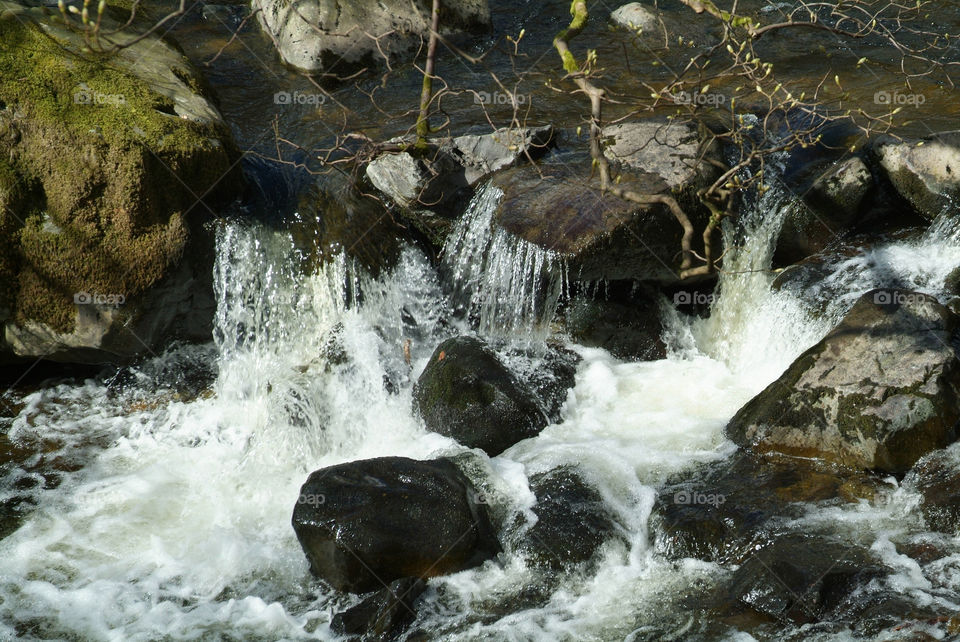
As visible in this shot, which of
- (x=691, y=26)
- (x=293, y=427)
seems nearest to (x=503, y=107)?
(x=691, y=26)

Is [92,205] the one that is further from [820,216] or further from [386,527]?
[820,216]

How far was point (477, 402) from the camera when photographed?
6062mm

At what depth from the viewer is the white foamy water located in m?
4.75

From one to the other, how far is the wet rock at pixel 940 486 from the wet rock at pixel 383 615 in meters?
2.76

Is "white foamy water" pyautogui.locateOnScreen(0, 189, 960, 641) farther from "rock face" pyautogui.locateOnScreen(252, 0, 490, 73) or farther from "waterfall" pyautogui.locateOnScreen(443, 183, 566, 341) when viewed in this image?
"rock face" pyautogui.locateOnScreen(252, 0, 490, 73)

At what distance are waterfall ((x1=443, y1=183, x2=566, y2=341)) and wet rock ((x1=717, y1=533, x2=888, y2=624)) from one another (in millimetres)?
2738

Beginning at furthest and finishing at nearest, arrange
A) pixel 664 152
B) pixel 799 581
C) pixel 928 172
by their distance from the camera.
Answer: pixel 664 152 < pixel 928 172 < pixel 799 581

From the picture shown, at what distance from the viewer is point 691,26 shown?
10570 millimetres

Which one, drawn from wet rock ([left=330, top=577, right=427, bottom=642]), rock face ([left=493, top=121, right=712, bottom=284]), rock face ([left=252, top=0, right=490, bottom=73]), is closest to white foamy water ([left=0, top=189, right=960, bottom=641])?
wet rock ([left=330, top=577, right=427, bottom=642])

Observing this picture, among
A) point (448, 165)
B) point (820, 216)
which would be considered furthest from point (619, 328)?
point (448, 165)

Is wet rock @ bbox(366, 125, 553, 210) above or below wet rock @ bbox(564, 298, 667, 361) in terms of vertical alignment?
above

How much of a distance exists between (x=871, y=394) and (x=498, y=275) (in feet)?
9.13

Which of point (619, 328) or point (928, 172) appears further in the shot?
point (619, 328)

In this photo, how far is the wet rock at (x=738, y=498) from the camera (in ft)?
16.1
